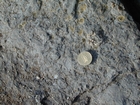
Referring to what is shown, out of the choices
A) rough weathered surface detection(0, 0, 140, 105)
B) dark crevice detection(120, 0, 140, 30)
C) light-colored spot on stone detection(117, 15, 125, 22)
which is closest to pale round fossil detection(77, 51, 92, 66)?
rough weathered surface detection(0, 0, 140, 105)

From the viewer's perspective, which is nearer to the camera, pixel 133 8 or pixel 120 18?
pixel 120 18

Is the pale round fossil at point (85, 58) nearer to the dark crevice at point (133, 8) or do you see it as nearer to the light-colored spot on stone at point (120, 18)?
the light-colored spot on stone at point (120, 18)

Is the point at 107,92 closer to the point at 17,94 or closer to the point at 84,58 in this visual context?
the point at 84,58

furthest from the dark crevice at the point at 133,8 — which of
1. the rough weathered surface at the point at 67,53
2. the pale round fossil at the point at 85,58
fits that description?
the pale round fossil at the point at 85,58

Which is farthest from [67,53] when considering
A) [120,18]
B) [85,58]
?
[120,18]

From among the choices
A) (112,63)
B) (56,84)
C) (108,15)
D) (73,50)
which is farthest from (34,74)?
(108,15)

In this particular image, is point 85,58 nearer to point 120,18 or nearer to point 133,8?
point 120,18
